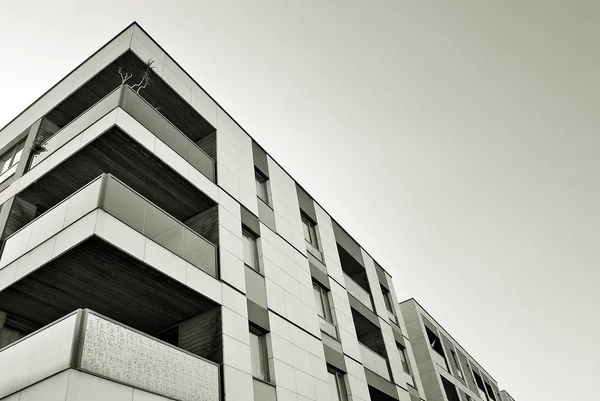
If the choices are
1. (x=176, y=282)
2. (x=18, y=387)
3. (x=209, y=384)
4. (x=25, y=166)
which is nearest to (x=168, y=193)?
(x=176, y=282)

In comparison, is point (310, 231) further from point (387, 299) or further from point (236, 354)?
point (236, 354)

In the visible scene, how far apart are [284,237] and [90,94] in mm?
7620

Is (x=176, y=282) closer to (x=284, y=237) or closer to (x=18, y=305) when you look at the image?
(x=18, y=305)

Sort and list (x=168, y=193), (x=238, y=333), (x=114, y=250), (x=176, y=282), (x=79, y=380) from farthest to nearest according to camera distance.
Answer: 1. (x=168, y=193)
2. (x=238, y=333)
3. (x=176, y=282)
4. (x=114, y=250)
5. (x=79, y=380)

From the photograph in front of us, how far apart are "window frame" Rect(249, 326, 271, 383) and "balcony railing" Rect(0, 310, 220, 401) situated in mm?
2809

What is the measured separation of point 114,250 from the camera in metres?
8.98

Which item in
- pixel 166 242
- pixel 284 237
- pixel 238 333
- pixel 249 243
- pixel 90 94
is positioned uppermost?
pixel 90 94

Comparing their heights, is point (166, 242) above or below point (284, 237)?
below

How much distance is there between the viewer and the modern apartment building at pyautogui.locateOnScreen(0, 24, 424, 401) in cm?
775

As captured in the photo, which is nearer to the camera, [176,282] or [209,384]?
[209,384]

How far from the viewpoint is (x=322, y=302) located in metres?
16.7

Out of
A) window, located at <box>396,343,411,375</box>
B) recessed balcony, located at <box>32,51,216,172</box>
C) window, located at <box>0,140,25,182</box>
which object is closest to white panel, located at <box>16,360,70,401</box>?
recessed balcony, located at <box>32,51,216,172</box>

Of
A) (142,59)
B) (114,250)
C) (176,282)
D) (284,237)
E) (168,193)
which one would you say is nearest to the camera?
(114,250)

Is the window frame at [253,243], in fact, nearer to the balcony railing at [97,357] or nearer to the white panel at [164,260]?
the white panel at [164,260]
